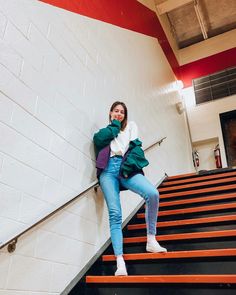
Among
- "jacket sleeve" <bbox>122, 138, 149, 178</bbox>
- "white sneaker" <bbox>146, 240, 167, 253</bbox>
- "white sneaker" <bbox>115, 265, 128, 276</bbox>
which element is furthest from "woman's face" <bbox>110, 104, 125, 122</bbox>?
"white sneaker" <bbox>115, 265, 128, 276</bbox>

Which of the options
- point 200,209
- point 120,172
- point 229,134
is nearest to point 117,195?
point 120,172

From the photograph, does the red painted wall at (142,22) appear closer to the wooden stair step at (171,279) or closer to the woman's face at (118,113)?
the woman's face at (118,113)

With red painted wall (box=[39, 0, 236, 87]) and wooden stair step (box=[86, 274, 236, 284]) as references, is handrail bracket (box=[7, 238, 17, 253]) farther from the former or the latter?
red painted wall (box=[39, 0, 236, 87])

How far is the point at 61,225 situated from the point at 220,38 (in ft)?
21.2

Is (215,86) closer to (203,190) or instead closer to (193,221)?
(203,190)

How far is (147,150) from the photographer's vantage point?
12.3ft

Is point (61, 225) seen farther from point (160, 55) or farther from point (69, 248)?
point (160, 55)

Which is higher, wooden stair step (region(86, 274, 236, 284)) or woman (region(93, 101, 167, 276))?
woman (region(93, 101, 167, 276))

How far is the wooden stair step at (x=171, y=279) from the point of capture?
58.1 inches

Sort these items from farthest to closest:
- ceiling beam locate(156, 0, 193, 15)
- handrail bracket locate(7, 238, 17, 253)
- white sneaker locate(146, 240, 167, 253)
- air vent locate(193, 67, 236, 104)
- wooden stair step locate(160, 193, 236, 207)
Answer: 1. air vent locate(193, 67, 236, 104)
2. ceiling beam locate(156, 0, 193, 15)
3. wooden stair step locate(160, 193, 236, 207)
4. white sneaker locate(146, 240, 167, 253)
5. handrail bracket locate(7, 238, 17, 253)

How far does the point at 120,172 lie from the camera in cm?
215

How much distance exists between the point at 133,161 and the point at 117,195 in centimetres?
28

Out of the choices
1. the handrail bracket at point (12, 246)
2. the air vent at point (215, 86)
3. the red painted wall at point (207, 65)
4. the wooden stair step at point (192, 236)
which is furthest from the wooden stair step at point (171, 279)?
the red painted wall at point (207, 65)

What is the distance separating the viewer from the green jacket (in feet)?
7.04
